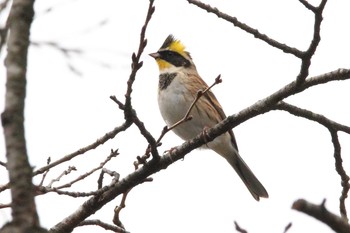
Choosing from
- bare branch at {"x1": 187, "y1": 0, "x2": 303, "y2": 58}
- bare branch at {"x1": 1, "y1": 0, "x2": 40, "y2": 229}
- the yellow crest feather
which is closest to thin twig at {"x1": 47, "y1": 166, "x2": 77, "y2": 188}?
bare branch at {"x1": 187, "y1": 0, "x2": 303, "y2": 58}

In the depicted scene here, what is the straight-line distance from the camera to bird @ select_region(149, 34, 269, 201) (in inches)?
344

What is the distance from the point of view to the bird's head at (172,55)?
380 inches

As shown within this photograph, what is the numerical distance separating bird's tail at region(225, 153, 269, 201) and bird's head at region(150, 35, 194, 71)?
156cm

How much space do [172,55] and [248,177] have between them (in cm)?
210

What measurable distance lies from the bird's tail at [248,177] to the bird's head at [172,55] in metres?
1.56

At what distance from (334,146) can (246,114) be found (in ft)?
2.23

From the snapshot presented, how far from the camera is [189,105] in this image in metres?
8.70

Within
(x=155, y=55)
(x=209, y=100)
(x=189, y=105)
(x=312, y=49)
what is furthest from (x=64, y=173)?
(x=155, y=55)

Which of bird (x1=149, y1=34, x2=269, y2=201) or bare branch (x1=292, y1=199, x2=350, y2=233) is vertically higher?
bird (x1=149, y1=34, x2=269, y2=201)

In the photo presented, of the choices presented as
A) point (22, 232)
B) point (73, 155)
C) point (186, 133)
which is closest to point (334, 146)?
point (73, 155)

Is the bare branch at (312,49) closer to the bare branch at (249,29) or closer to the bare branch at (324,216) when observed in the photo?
the bare branch at (249,29)

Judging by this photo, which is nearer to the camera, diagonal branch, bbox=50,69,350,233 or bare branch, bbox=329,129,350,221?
bare branch, bbox=329,129,350,221

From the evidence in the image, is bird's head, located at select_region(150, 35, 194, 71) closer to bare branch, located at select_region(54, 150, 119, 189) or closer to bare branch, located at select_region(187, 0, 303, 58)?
bare branch, located at select_region(54, 150, 119, 189)

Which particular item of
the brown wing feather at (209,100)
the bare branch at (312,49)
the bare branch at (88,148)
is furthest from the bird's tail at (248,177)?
the bare branch at (312,49)
